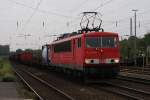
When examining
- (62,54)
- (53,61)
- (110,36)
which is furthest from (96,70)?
(53,61)

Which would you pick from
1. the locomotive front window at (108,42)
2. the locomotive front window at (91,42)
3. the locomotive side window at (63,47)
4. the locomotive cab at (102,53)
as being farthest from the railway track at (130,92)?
the locomotive side window at (63,47)

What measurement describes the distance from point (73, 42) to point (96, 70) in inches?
148

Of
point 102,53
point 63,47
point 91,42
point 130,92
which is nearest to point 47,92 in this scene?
point 130,92

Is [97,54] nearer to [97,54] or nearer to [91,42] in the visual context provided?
[97,54]

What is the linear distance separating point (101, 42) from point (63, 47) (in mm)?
6871

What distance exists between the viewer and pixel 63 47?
99.8 ft

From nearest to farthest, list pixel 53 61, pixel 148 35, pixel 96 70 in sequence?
1. pixel 96 70
2. pixel 53 61
3. pixel 148 35

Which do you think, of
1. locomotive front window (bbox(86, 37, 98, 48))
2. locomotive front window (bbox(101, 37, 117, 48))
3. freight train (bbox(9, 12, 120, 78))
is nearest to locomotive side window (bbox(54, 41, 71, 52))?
freight train (bbox(9, 12, 120, 78))

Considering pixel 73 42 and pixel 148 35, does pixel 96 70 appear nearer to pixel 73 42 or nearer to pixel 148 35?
pixel 73 42

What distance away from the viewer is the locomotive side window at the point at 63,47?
2802cm

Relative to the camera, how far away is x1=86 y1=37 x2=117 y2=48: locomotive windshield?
23797mm

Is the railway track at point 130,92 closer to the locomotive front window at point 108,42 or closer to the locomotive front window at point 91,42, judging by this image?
the locomotive front window at point 108,42

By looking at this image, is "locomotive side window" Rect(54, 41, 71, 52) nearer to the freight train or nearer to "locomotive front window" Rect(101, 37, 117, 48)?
the freight train

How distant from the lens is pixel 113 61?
23.6 m
